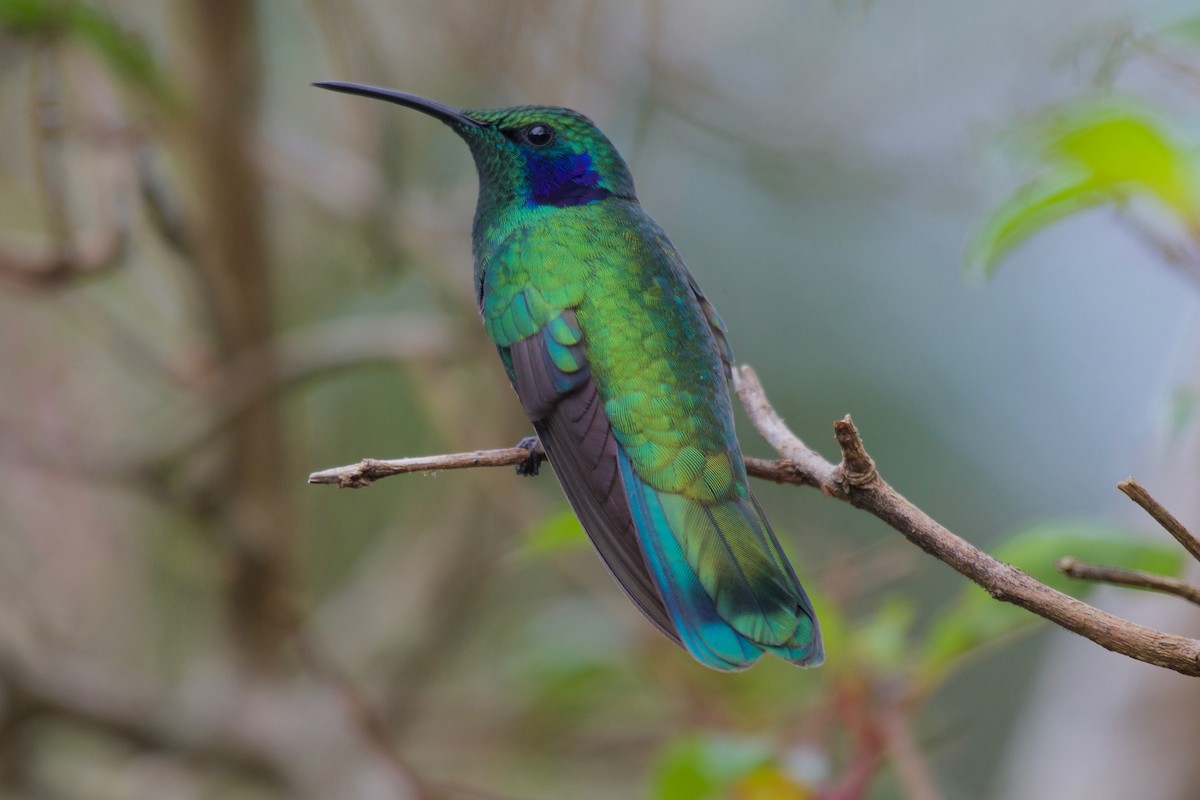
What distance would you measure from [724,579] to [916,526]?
22.9 inches

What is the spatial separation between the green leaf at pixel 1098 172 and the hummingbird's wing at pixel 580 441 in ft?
2.32

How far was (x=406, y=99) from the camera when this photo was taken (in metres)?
2.56

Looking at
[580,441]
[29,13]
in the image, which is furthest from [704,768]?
[29,13]

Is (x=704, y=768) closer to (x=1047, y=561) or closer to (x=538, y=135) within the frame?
(x=1047, y=561)

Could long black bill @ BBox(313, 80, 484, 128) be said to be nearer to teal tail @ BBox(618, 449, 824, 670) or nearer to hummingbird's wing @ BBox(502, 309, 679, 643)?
hummingbird's wing @ BBox(502, 309, 679, 643)

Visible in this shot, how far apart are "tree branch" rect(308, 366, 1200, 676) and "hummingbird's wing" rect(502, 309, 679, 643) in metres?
0.21

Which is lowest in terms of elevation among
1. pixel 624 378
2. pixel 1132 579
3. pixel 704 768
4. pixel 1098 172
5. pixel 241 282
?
pixel 704 768

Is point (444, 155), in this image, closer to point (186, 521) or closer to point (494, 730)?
point (186, 521)

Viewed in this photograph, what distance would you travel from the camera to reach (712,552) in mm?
1864

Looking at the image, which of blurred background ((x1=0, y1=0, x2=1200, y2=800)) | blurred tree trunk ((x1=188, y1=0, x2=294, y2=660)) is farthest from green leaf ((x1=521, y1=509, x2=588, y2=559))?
blurred tree trunk ((x1=188, y1=0, x2=294, y2=660))

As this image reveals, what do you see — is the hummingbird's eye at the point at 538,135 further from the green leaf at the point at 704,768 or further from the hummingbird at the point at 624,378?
the green leaf at the point at 704,768

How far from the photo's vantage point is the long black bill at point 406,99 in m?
2.50

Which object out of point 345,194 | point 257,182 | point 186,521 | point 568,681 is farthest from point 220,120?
point 568,681

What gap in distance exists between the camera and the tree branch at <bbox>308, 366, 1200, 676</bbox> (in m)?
1.09
